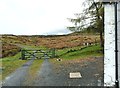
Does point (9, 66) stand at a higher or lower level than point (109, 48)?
lower

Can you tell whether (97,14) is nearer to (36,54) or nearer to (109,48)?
(36,54)

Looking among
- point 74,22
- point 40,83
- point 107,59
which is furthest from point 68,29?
point 107,59

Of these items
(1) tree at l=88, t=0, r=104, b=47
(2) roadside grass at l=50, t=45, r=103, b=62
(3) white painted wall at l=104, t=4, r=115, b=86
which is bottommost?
(2) roadside grass at l=50, t=45, r=103, b=62

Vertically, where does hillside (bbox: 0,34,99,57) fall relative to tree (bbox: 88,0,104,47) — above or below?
below

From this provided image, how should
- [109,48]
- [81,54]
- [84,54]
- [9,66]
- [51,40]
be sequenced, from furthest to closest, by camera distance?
1. [51,40]
2. [81,54]
3. [84,54]
4. [9,66]
5. [109,48]

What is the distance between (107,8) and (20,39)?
56.9m

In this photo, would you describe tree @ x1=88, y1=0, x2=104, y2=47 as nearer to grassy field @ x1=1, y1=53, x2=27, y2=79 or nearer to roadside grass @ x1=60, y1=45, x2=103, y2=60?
roadside grass @ x1=60, y1=45, x2=103, y2=60

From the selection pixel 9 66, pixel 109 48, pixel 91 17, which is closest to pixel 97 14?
pixel 91 17

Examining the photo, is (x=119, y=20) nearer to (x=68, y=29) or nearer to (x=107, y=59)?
(x=107, y=59)

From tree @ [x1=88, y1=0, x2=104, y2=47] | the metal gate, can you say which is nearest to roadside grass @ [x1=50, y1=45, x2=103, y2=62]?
the metal gate

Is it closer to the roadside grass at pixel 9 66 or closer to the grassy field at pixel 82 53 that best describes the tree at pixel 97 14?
the grassy field at pixel 82 53

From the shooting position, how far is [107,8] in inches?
430

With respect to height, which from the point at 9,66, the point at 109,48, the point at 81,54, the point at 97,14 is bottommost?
the point at 81,54

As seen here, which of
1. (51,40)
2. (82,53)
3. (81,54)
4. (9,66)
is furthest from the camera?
(51,40)
